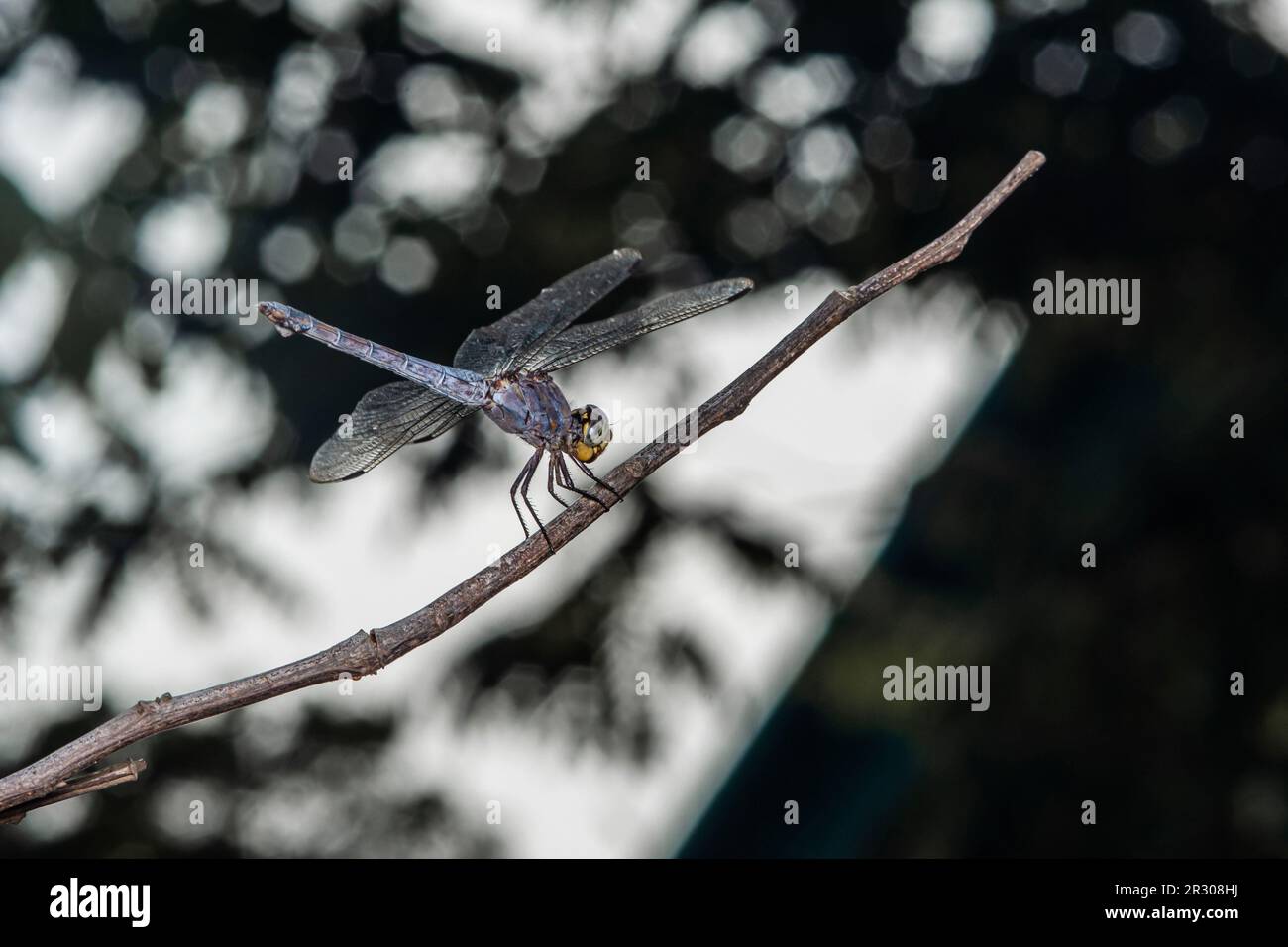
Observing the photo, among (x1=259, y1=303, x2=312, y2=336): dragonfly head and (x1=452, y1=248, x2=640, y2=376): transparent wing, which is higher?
(x1=452, y1=248, x2=640, y2=376): transparent wing

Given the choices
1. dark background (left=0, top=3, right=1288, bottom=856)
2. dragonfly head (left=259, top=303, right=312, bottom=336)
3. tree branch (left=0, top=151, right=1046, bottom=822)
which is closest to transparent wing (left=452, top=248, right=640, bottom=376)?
dragonfly head (left=259, top=303, right=312, bottom=336)

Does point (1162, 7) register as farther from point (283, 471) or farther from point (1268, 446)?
point (283, 471)

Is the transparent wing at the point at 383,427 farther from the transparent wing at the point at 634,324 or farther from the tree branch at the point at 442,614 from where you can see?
the tree branch at the point at 442,614

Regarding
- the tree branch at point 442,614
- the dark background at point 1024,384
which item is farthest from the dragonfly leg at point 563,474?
the dark background at point 1024,384

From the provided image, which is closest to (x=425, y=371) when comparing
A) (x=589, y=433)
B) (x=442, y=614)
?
(x=589, y=433)

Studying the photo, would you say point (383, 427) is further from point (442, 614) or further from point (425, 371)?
point (442, 614)

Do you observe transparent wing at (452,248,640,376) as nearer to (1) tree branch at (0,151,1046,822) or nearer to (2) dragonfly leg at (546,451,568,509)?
(2) dragonfly leg at (546,451,568,509)

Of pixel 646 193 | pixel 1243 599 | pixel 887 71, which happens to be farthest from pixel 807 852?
pixel 887 71

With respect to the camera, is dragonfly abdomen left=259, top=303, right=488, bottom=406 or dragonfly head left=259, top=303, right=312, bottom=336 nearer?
dragonfly head left=259, top=303, right=312, bottom=336
